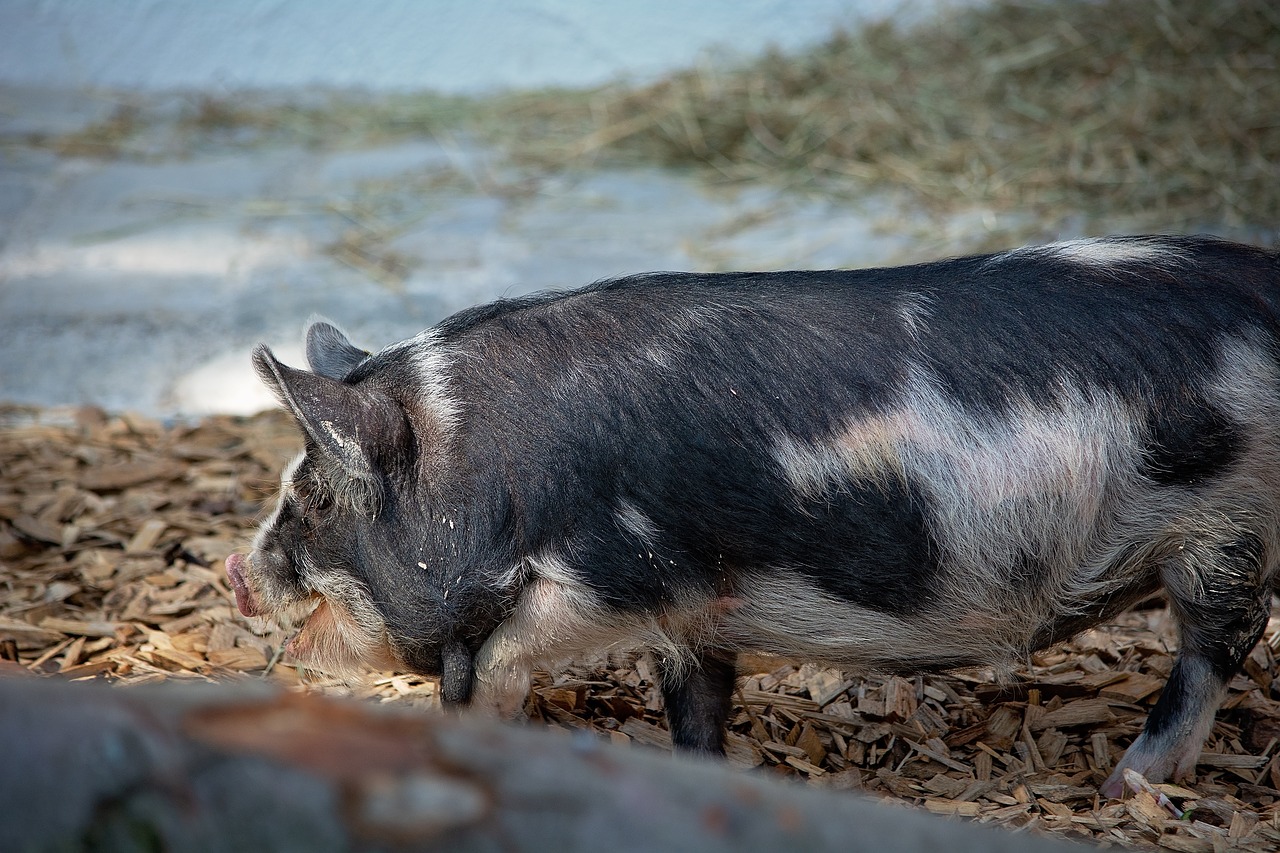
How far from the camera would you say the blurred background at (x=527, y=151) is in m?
5.73

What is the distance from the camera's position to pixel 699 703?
2938mm

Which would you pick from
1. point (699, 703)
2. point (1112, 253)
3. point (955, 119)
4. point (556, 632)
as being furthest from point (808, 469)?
point (955, 119)

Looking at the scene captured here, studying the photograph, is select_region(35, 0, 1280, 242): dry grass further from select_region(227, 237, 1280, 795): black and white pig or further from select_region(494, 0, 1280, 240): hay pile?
select_region(227, 237, 1280, 795): black and white pig

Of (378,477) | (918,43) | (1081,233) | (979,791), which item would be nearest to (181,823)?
(378,477)

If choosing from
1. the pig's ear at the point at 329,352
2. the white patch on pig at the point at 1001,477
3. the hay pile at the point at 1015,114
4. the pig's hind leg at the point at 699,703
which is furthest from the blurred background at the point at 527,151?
the white patch on pig at the point at 1001,477

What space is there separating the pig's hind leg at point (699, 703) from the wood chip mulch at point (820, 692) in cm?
11

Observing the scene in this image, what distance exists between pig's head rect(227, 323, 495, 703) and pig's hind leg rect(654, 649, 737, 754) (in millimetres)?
505

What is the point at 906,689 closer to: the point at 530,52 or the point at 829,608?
the point at 829,608

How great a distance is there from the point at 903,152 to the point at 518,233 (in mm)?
2058

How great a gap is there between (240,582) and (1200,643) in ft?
6.68

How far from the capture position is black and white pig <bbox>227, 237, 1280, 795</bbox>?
252 cm

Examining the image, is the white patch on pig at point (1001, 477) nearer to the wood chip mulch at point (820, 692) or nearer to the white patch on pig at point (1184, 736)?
the white patch on pig at point (1184, 736)

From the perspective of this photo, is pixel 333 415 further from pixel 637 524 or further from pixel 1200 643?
pixel 1200 643

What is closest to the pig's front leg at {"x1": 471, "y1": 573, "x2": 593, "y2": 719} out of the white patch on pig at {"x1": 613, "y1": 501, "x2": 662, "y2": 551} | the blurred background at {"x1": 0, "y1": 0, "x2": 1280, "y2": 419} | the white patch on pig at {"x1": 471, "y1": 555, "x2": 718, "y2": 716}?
the white patch on pig at {"x1": 471, "y1": 555, "x2": 718, "y2": 716}
